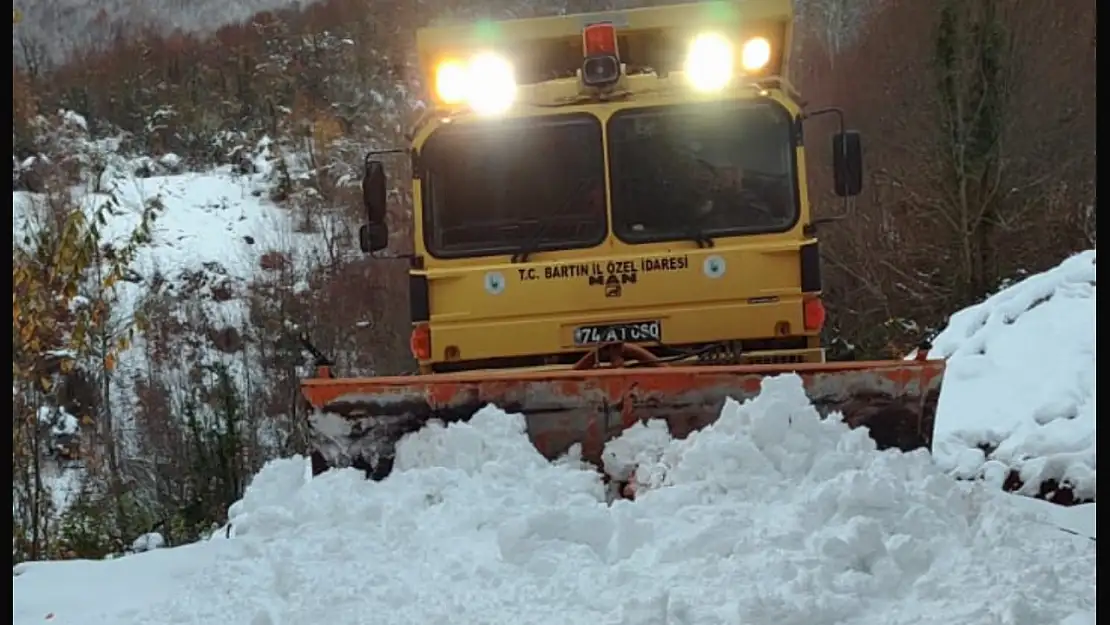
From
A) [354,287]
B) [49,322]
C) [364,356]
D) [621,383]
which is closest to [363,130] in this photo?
[354,287]

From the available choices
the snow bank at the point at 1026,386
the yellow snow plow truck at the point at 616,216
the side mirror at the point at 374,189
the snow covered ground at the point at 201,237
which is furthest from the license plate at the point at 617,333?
the snow covered ground at the point at 201,237

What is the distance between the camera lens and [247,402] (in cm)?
1927

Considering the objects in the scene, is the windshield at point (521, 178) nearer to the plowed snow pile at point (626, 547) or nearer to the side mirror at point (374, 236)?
the side mirror at point (374, 236)

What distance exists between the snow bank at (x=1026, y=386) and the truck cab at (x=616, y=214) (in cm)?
227

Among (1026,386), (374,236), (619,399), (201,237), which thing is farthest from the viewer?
(201,237)

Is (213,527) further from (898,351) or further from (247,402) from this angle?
(898,351)

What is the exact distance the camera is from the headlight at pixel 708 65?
5.85 meters

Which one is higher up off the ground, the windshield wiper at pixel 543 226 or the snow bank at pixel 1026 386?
the windshield wiper at pixel 543 226

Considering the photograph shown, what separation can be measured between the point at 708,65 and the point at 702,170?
1.87ft

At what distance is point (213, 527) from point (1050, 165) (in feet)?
40.4

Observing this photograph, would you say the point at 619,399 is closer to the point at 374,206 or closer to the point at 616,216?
the point at 616,216

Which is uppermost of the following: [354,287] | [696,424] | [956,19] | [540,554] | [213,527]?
[956,19]

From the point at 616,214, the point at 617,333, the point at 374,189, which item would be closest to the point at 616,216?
the point at 616,214

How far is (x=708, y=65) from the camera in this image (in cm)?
586
